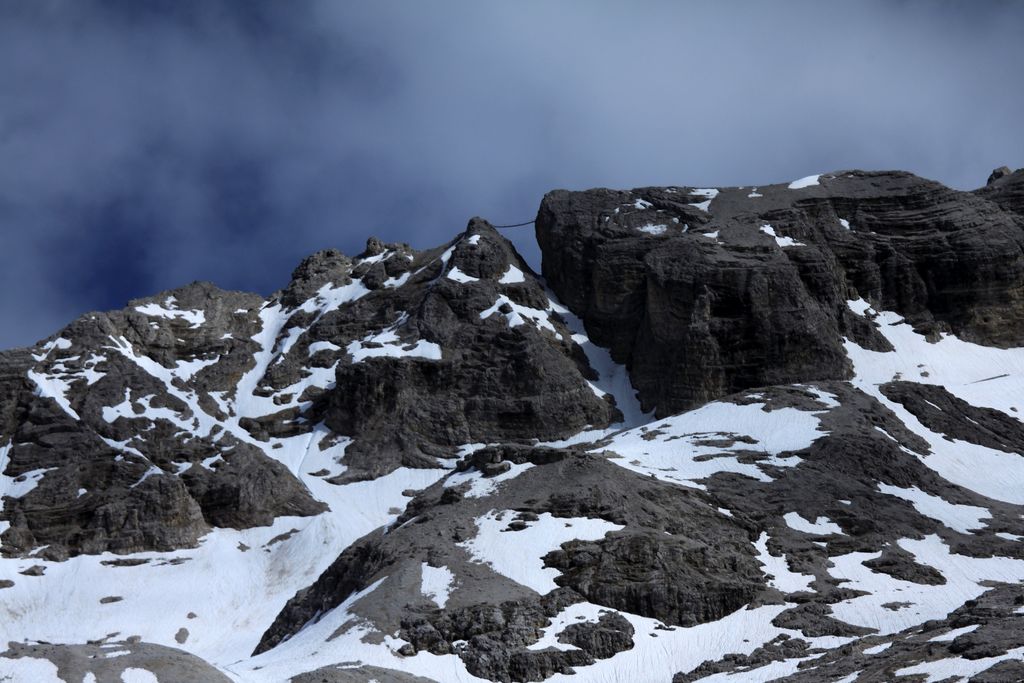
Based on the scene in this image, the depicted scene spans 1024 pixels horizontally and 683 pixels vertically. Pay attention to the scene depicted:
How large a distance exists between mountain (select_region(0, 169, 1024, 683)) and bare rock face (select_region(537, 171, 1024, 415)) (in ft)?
1.13

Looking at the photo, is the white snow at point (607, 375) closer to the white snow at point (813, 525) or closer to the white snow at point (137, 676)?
the white snow at point (813, 525)

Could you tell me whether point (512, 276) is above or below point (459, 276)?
below

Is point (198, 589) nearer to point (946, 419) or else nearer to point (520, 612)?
point (520, 612)

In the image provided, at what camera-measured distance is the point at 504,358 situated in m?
105

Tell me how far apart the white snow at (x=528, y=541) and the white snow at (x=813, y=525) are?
12.0 metres

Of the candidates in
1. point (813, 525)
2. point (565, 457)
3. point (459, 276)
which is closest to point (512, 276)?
point (459, 276)

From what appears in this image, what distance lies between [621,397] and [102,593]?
4849 cm

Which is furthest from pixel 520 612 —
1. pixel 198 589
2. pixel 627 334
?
pixel 627 334

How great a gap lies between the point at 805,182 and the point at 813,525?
69.4 meters

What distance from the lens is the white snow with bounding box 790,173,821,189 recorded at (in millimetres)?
123625

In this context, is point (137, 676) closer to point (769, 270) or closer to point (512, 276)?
point (769, 270)

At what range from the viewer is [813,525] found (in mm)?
63312

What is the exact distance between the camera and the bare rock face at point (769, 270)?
101 m

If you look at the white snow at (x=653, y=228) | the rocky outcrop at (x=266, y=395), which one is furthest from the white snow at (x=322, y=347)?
the white snow at (x=653, y=228)
